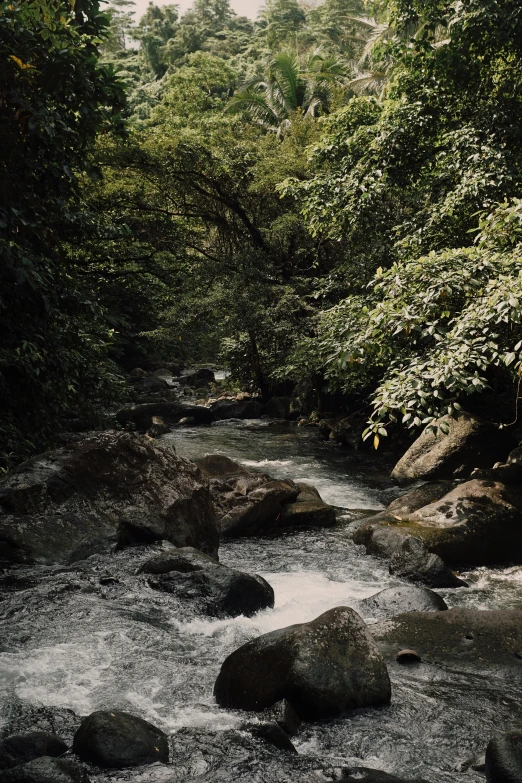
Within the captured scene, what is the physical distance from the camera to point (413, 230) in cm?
1193

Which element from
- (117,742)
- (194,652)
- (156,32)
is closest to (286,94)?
(194,652)

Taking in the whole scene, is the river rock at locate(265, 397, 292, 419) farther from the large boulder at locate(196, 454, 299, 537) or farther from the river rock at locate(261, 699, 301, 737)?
the river rock at locate(261, 699, 301, 737)

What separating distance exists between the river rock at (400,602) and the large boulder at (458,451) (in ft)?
17.5

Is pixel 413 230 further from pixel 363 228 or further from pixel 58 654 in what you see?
pixel 58 654

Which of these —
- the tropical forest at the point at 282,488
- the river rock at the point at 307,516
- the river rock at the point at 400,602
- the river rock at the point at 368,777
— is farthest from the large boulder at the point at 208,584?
the river rock at the point at 307,516

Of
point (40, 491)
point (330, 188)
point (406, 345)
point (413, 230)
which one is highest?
point (330, 188)

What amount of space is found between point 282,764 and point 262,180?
1583 cm

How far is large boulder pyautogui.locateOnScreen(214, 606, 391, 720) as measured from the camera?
15.4 ft

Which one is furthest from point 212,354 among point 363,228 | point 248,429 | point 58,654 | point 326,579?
point 58,654

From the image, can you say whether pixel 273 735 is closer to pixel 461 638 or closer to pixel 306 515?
pixel 461 638

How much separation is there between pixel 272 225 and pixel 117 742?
15.8 meters

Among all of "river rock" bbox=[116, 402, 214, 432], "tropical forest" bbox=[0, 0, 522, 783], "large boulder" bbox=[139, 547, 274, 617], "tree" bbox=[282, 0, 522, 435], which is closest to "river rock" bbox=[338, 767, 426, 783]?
"tropical forest" bbox=[0, 0, 522, 783]

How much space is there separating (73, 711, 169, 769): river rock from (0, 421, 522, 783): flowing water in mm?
142

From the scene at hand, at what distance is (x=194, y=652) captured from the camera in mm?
5613
